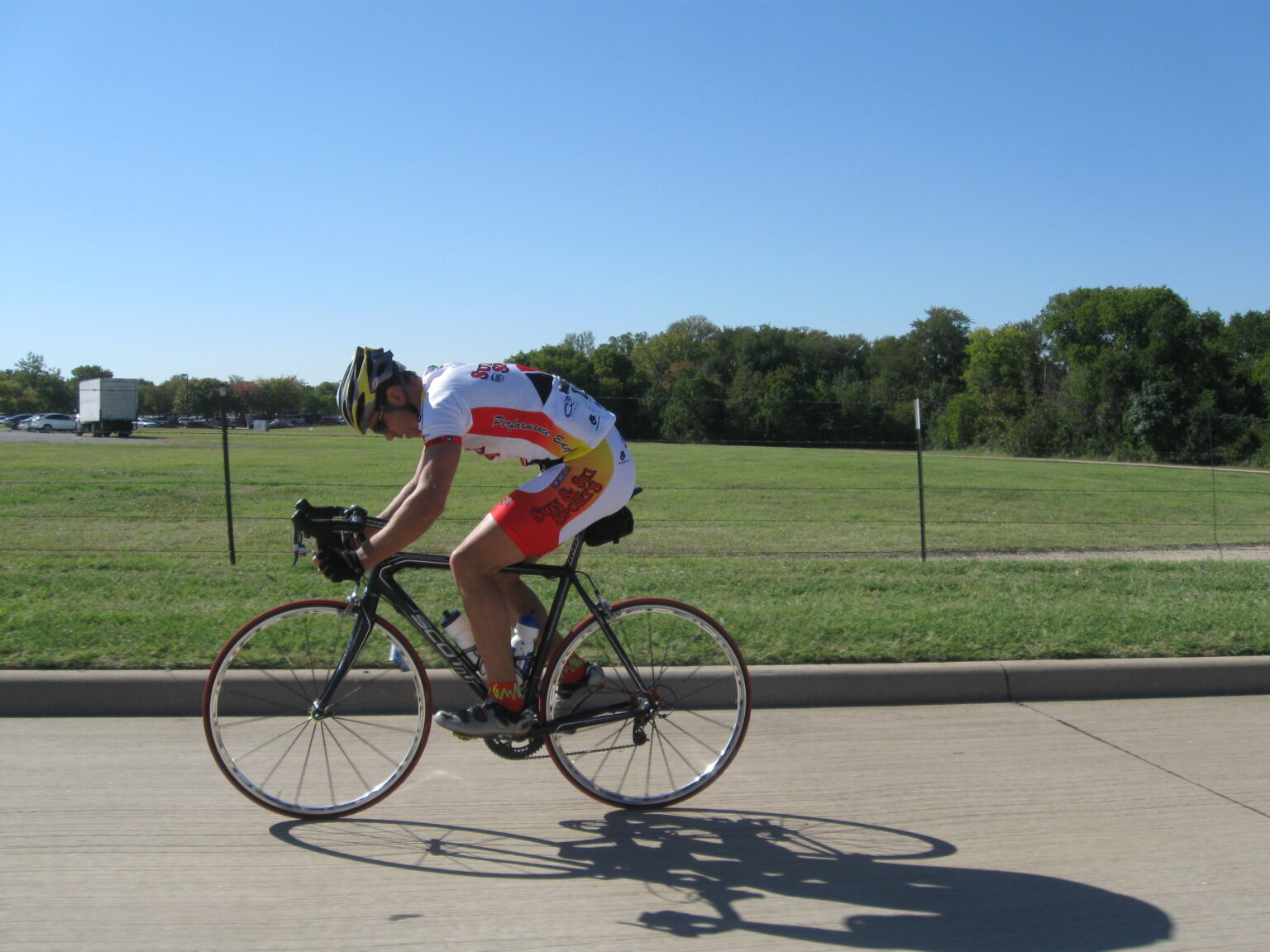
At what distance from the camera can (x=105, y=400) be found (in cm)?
4325

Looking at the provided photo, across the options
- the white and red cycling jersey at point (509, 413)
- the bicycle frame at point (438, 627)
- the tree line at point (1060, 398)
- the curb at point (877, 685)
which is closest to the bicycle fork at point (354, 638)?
the bicycle frame at point (438, 627)

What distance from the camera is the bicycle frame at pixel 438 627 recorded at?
13.1 ft

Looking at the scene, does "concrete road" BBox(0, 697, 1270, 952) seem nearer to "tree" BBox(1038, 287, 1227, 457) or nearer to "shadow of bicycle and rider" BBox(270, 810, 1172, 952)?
"shadow of bicycle and rider" BBox(270, 810, 1172, 952)

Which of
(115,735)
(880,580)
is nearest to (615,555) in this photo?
(880,580)

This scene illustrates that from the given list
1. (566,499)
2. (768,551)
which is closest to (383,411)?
(566,499)

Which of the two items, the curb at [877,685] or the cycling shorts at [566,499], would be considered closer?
the cycling shorts at [566,499]

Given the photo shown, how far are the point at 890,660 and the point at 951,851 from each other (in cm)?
235

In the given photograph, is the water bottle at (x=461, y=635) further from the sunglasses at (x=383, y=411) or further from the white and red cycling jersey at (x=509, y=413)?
the sunglasses at (x=383, y=411)

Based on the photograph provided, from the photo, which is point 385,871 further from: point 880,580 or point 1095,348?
point 1095,348

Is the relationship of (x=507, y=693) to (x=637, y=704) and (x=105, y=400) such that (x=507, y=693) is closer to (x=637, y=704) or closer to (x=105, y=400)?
(x=637, y=704)

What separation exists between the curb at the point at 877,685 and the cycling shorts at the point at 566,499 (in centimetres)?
175

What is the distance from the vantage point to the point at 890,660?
609 cm

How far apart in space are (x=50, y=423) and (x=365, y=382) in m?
72.0

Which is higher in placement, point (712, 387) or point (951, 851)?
point (712, 387)
